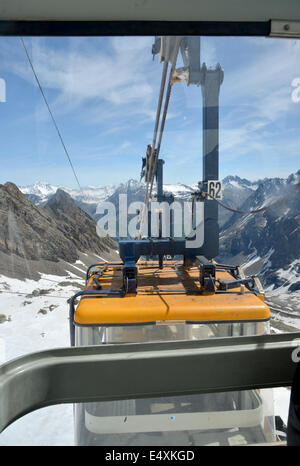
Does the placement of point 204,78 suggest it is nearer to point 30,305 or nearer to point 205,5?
point 205,5

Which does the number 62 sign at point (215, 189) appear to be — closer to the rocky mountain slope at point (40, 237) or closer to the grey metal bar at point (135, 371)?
the grey metal bar at point (135, 371)

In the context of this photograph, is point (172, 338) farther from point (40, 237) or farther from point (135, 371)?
point (40, 237)

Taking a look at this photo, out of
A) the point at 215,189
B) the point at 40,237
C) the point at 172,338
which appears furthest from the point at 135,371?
the point at 40,237

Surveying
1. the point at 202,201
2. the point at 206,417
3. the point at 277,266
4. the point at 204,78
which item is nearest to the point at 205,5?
the point at 206,417

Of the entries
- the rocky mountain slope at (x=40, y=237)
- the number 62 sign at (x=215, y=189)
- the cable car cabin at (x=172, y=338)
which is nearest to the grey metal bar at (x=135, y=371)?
the cable car cabin at (x=172, y=338)

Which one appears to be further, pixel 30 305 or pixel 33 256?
pixel 33 256

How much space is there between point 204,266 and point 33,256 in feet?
82.5

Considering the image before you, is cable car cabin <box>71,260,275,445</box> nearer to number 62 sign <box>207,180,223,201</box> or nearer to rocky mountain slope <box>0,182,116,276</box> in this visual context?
number 62 sign <box>207,180,223,201</box>

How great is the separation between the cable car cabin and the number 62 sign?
1.53 metres

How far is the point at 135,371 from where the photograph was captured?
1062 mm

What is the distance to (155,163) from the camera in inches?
309

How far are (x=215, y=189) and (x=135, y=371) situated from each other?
3259 mm

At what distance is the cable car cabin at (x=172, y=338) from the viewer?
1.98 m

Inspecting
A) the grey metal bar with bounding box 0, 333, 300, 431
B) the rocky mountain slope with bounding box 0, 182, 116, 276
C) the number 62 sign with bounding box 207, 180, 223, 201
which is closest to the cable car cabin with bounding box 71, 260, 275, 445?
the grey metal bar with bounding box 0, 333, 300, 431
